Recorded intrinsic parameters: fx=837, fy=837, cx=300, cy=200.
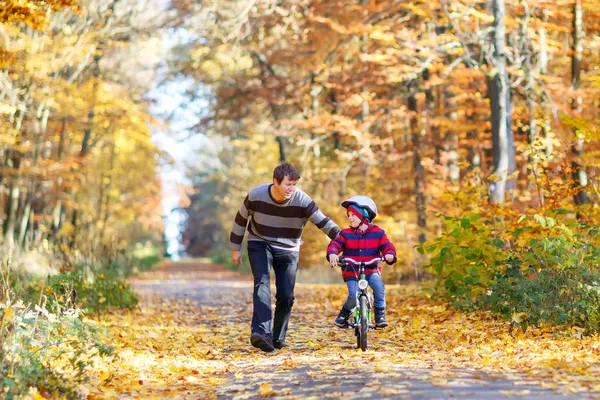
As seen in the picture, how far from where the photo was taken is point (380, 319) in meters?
8.56

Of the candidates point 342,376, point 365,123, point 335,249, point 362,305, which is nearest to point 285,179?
point 335,249

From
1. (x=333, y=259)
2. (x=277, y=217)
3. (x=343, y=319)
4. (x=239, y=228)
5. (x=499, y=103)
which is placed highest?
(x=499, y=103)

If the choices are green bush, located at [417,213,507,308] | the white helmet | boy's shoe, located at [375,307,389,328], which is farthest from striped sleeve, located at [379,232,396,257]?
green bush, located at [417,213,507,308]

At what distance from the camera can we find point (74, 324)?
7074mm

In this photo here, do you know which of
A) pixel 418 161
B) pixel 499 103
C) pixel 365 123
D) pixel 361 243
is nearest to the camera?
pixel 361 243

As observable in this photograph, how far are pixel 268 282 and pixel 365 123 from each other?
10.4 m

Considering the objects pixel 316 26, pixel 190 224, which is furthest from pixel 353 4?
pixel 190 224

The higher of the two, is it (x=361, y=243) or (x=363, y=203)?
(x=363, y=203)

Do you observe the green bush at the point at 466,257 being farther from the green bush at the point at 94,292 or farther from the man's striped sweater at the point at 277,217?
the green bush at the point at 94,292

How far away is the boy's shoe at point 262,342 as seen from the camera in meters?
8.81

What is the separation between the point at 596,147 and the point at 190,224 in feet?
213

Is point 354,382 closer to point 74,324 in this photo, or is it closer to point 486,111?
point 74,324

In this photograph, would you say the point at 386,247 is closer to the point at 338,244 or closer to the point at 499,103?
the point at 338,244

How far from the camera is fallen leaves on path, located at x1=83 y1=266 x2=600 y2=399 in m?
6.40
